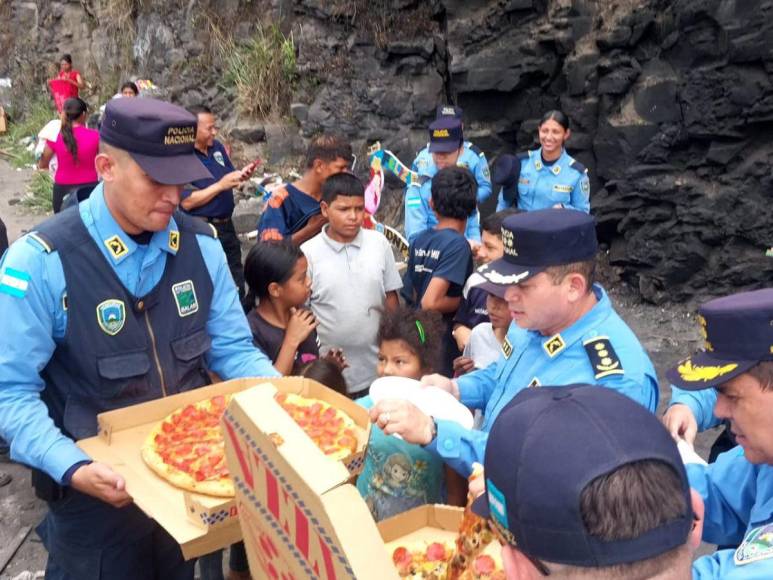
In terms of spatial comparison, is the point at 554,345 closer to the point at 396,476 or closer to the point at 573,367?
the point at 573,367

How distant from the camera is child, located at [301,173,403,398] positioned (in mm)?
4152

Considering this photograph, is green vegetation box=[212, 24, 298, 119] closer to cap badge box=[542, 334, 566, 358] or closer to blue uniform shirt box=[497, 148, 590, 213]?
blue uniform shirt box=[497, 148, 590, 213]

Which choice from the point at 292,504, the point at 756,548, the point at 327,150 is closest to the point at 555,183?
the point at 327,150

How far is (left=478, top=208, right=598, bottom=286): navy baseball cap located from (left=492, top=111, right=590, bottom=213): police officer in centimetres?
430

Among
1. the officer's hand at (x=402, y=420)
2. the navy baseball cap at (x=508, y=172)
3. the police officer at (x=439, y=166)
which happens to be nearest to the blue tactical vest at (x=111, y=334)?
the officer's hand at (x=402, y=420)

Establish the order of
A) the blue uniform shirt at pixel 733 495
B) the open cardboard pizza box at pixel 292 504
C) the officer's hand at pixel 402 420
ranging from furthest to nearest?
the officer's hand at pixel 402 420, the blue uniform shirt at pixel 733 495, the open cardboard pizza box at pixel 292 504

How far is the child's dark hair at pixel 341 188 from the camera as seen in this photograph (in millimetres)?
4219

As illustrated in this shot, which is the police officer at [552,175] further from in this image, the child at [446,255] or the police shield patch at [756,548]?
the police shield patch at [756,548]

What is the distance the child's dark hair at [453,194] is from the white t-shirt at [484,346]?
2.64 feet

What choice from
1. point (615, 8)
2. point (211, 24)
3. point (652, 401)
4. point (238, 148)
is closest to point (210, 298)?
point (652, 401)

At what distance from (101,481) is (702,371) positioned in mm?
1794

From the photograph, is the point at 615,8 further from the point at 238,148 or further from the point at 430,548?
the point at 430,548

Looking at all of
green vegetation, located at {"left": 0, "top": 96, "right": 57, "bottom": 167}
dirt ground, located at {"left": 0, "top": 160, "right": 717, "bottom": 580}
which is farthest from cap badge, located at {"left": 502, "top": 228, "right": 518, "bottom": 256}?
green vegetation, located at {"left": 0, "top": 96, "right": 57, "bottom": 167}

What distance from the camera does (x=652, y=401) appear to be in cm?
261
